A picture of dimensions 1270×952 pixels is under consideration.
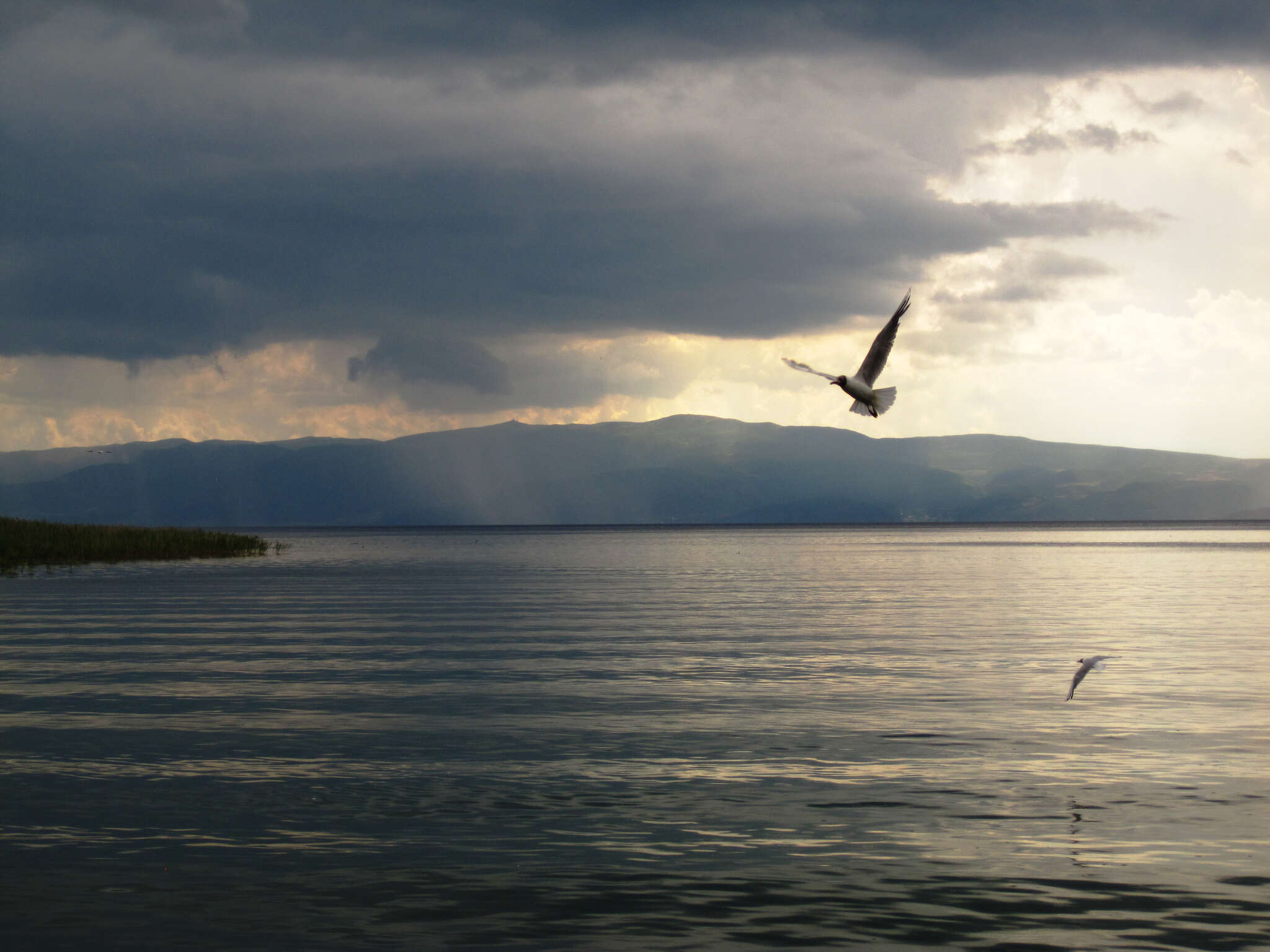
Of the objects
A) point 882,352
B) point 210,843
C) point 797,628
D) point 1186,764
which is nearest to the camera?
point 210,843

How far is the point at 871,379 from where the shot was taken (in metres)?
25.8

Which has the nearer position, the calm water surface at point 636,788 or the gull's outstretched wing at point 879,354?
the calm water surface at point 636,788

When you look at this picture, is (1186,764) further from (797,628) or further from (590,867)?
(797,628)

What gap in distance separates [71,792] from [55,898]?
5531mm

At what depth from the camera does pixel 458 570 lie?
106 meters

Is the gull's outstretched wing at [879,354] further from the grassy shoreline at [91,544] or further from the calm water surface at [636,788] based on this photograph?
the grassy shoreline at [91,544]

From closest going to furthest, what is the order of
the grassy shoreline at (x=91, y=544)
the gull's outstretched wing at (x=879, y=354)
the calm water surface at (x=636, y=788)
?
the calm water surface at (x=636, y=788), the gull's outstretched wing at (x=879, y=354), the grassy shoreline at (x=91, y=544)

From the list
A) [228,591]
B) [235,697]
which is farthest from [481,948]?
[228,591]

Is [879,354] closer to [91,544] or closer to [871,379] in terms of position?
[871,379]

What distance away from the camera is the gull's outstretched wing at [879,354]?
80.7 ft

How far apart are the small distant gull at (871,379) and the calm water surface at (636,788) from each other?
637 cm

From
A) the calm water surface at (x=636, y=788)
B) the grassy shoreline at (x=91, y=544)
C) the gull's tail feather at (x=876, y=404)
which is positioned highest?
the gull's tail feather at (x=876, y=404)

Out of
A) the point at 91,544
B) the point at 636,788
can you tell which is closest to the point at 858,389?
the point at 636,788

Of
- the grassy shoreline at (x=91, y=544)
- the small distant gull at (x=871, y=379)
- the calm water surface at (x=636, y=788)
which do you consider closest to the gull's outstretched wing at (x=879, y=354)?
the small distant gull at (x=871, y=379)
